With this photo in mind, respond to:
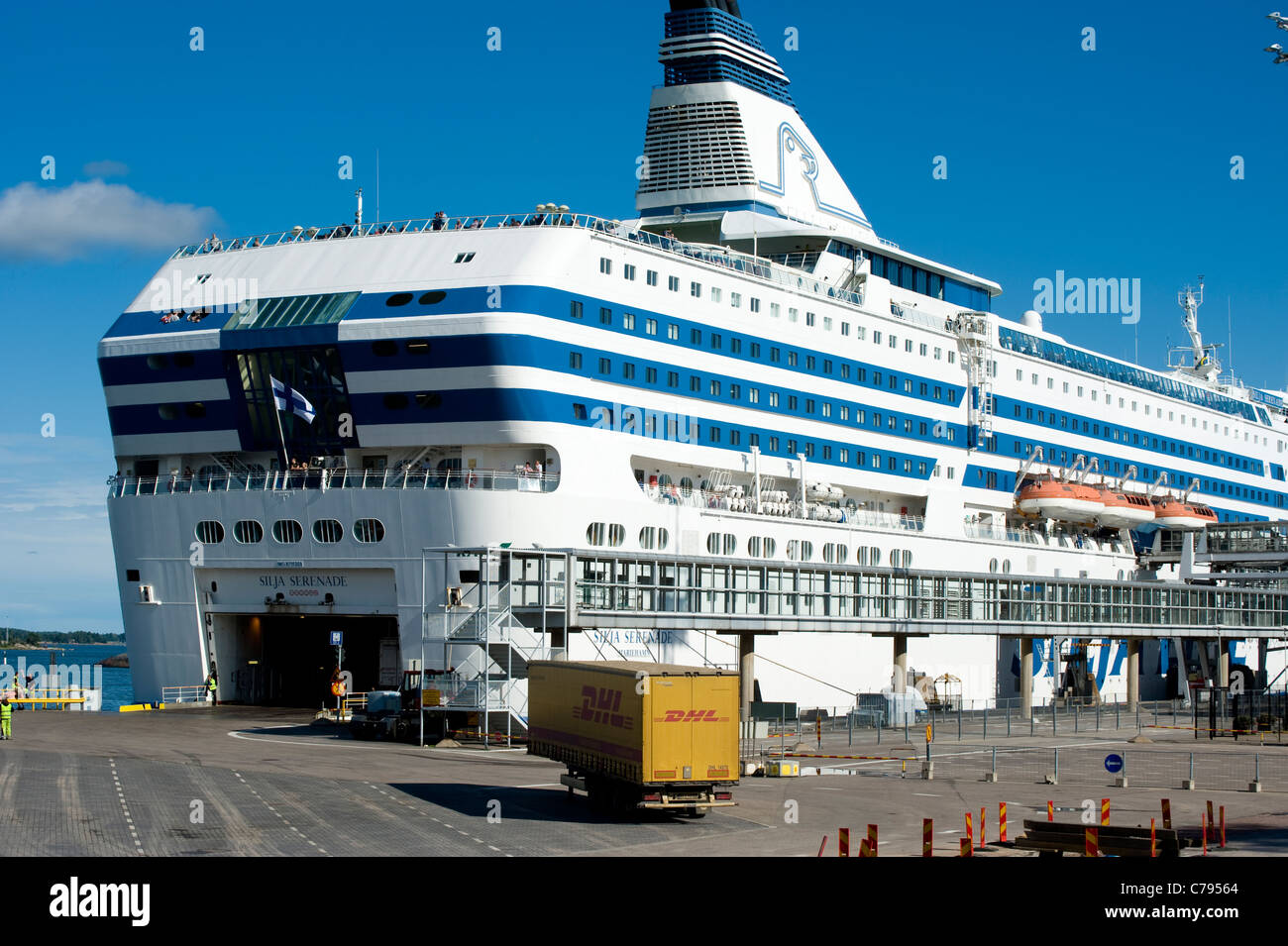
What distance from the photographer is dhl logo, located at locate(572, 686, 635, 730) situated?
23.8m

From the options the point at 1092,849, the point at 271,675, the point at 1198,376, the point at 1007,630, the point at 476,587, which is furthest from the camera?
the point at 1198,376

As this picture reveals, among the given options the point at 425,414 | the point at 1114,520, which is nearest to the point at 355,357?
the point at 425,414

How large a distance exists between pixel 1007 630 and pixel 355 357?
26.5m

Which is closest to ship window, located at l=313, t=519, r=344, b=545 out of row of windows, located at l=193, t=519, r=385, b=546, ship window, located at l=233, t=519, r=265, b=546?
row of windows, located at l=193, t=519, r=385, b=546

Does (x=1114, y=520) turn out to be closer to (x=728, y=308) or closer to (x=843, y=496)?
(x=843, y=496)

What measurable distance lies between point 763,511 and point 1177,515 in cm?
3369

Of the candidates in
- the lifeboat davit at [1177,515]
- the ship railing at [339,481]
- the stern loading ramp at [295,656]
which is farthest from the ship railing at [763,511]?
the lifeboat davit at [1177,515]

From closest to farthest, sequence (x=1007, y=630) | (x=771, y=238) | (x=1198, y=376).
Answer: (x=1007, y=630) < (x=771, y=238) < (x=1198, y=376)

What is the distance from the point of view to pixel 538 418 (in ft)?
132

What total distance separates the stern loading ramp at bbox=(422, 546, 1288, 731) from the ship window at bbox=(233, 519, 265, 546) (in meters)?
6.10

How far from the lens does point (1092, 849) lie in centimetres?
1889

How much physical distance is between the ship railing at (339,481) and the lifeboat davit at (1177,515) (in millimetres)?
42993

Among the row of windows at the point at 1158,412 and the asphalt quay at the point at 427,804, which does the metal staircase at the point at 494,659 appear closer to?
the asphalt quay at the point at 427,804
